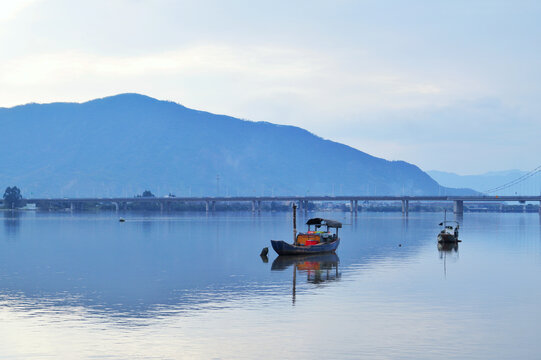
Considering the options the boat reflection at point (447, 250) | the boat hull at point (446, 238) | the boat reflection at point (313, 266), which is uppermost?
the boat hull at point (446, 238)

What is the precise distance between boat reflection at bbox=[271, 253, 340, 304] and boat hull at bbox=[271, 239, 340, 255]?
444mm

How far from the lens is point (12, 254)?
79250 millimetres

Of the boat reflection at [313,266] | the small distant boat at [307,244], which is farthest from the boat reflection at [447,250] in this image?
the small distant boat at [307,244]

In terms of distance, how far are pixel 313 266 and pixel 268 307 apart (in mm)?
25530

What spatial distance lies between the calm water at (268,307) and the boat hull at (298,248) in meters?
2.08

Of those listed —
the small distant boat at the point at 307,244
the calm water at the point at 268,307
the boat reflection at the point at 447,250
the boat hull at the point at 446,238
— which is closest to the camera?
the calm water at the point at 268,307

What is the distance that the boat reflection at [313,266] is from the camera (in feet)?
182

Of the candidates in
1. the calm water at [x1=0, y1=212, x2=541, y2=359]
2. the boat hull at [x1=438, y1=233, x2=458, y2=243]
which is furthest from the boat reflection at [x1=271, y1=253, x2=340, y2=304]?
the boat hull at [x1=438, y1=233, x2=458, y2=243]

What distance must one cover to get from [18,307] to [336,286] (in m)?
20.7

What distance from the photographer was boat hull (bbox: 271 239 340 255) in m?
75.0

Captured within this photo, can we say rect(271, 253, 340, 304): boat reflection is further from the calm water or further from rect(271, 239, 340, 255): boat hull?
rect(271, 239, 340, 255): boat hull

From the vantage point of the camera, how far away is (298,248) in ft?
250

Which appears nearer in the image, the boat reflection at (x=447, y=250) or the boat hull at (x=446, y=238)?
the boat reflection at (x=447, y=250)

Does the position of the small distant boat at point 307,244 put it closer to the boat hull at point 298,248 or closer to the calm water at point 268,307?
the boat hull at point 298,248
